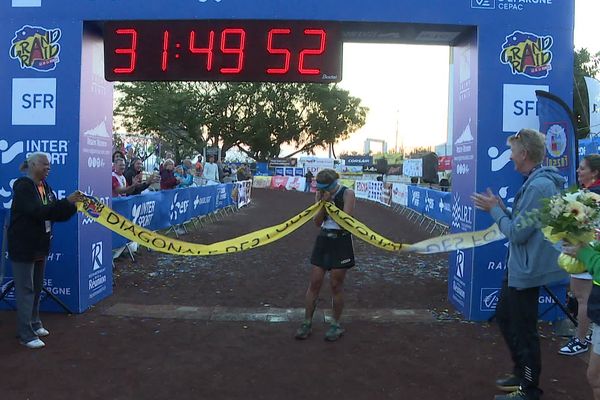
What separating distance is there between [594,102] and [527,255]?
49.9ft

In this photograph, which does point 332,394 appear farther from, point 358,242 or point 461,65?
point 358,242

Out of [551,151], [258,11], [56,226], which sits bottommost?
[56,226]

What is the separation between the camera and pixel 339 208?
223 inches

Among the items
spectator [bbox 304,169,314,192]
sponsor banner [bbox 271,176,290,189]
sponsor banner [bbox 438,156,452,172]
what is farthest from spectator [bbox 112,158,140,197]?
sponsor banner [bbox 271,176,290,189]

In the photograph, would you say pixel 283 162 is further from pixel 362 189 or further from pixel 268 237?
pixel 268 237

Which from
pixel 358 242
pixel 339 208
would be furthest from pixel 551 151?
pixel 358 242

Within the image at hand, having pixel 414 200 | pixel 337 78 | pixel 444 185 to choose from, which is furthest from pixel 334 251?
pixel 444 185

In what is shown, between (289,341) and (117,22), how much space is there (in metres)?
4.28

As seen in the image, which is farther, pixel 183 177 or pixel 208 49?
pixel 183 177

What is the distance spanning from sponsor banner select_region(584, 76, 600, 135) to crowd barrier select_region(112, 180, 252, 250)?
12.3 meters

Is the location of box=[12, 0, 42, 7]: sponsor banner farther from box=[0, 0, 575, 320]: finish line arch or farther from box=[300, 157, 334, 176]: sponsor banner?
box=[300, 157, 334, 176]: sponsor banner

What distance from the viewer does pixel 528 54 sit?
6191 mm

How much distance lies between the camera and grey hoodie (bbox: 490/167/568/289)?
375cm

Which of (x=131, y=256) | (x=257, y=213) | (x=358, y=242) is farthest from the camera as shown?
(x=257, y=213)
